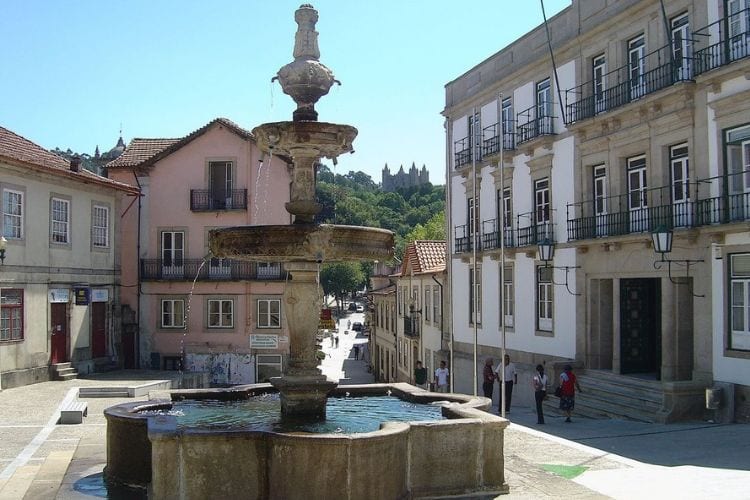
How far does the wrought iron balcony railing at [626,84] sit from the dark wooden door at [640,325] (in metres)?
5.00

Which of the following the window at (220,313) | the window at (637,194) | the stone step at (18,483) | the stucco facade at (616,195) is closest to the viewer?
the stone step at (18,483)

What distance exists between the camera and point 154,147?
1462 inches

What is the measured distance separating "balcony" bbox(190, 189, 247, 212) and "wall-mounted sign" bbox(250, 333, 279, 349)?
216 inches

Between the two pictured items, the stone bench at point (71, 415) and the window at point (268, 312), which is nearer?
the stone bench at point (71, 415)

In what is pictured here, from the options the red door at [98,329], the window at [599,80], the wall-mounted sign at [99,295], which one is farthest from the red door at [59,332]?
the window at [599,80]

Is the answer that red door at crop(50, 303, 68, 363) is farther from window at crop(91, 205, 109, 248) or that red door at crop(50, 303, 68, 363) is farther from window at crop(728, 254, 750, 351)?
window at crop(728, 254, 750, 351)

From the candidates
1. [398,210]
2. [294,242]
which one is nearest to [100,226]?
[294,242]

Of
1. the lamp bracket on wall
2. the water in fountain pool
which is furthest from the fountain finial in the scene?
the lamp bracket on wall

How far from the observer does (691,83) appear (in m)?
18.2

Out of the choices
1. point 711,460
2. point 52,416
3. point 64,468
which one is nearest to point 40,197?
point 52,416

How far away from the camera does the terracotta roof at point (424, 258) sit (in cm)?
3759

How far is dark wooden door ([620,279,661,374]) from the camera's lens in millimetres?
21906

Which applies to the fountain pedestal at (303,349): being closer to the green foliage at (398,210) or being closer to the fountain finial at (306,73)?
the fountain finial at (306,73)

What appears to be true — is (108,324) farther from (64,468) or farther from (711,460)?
(711,460)
